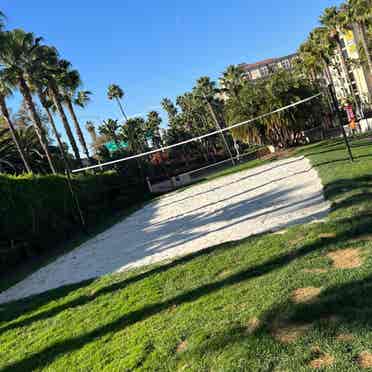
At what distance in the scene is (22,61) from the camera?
2145 cm

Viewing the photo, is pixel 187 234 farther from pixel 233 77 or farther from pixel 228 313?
pixel 233 77

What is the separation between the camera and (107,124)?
62562 mm

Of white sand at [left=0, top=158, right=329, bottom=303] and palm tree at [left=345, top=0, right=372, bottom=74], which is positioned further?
palm tree at [left=345, top=0, right=372, bottom=74]

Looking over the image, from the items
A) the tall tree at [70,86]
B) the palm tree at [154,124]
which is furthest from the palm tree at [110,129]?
the tall tree at [70,86]

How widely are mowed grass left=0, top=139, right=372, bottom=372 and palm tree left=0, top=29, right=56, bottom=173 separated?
17032 millimetres

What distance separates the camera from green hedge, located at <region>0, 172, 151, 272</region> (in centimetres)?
1261

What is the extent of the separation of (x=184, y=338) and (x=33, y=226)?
11613 mm

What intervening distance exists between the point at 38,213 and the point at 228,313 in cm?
1220

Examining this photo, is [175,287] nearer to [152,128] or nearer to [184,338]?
[184,338]

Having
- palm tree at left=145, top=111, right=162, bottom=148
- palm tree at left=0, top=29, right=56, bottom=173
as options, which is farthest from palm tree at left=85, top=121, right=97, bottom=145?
palm tree at left=0, top=29, right=56, bottom=173

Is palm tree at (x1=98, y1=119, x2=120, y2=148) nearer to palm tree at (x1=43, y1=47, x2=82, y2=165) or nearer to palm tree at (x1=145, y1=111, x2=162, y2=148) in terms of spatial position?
palm tree at (x1=145, y1=111, x2=162, y2=148)

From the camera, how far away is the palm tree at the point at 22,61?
20750mm

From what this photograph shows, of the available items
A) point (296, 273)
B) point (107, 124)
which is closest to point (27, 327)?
point (296, 273)

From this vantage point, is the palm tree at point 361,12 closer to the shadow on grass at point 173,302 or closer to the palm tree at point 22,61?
the palm tree at point 22,61
